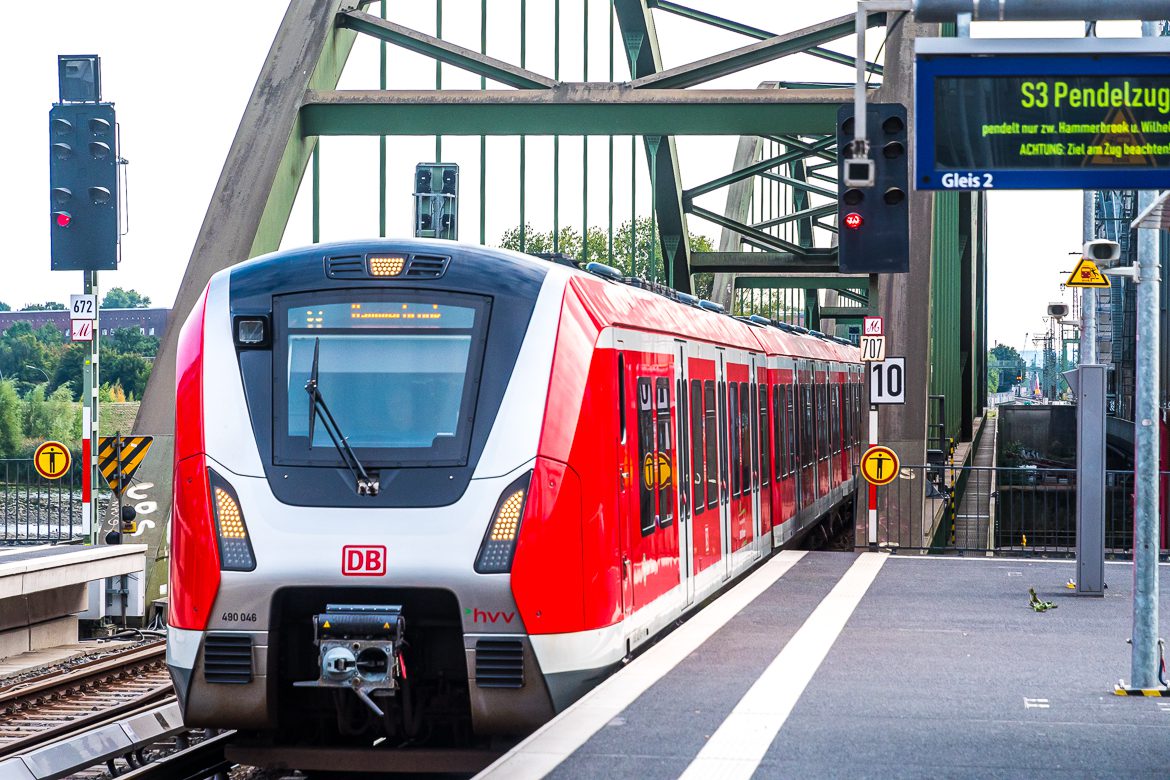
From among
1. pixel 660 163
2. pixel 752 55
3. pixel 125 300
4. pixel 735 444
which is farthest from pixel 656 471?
pixel 125 300

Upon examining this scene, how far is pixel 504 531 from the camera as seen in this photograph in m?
8.09

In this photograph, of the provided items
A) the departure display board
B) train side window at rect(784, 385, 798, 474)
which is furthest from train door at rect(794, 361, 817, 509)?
the departure display board

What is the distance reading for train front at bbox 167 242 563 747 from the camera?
8078 mm

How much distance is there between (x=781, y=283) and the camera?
163 ft

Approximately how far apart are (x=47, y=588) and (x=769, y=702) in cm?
933

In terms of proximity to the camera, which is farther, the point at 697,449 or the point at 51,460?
the point at 51,460

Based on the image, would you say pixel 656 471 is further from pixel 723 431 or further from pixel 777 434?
pixel 777 434

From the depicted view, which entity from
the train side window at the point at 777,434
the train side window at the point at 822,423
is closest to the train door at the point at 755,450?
the train side window at the point at 777,434

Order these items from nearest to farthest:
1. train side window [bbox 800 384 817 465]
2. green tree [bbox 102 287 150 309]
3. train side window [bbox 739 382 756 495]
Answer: train side window [bbox 739 382 756 495]
train side window [bbox 800 384 817 465]
green tree [bbox 102 287 150 309]

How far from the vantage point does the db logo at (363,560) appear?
8086mm

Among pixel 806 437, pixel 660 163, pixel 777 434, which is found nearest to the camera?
pixel 777 434

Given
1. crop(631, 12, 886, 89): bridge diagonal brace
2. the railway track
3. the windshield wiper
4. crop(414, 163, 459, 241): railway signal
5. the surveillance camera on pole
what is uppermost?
crop(631, 12, 886, 89): bridge diagonal brace

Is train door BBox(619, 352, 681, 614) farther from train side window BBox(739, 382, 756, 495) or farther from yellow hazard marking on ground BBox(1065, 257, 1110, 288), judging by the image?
yellow hazard marking on ground BBox(1065, 257, 1110, 288)

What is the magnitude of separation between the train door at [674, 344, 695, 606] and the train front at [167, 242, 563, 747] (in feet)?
10.0
